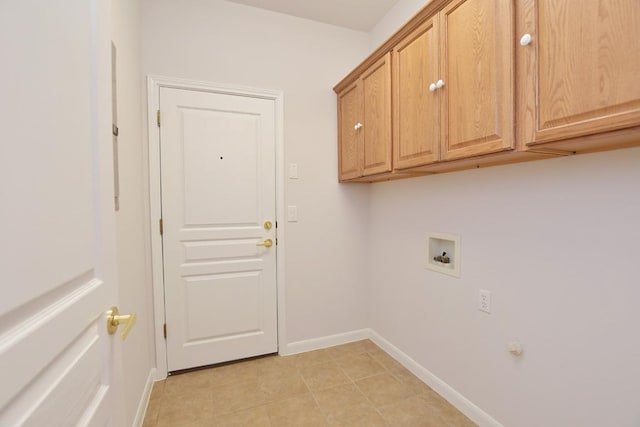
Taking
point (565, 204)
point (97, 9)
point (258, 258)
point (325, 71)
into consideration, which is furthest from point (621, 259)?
point (325, 71)

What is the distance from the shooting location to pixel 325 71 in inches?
99.7

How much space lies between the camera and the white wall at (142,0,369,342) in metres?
2.15

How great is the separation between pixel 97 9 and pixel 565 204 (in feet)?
5.88

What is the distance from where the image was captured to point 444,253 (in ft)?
6.33

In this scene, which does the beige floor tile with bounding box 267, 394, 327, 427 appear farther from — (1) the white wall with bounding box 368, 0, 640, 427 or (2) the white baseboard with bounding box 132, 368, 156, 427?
(1) the white wall with bounding box 368, 0, 640, 427

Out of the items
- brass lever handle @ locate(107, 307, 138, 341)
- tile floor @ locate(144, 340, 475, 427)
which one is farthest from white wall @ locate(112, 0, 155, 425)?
brass lever handle @ locate(107, 307, 138, 341)

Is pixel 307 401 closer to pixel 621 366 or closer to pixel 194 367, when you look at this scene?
pixel 194 367

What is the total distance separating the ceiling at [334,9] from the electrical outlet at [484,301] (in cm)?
225

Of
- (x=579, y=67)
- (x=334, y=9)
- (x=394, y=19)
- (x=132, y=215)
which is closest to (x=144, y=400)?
(x=132, y=215)

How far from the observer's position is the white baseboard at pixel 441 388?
5.27 feet

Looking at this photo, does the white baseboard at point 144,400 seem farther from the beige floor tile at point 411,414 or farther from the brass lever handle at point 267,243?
the beige floor tile at point 411,414

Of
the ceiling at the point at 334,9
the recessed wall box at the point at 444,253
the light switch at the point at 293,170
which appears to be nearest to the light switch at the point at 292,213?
the light switch at the point at 293,170

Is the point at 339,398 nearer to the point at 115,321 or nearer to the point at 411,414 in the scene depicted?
the point at 411,414

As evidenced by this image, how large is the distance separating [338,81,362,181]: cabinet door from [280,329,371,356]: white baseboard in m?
1.44
